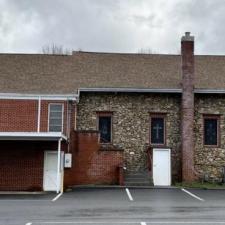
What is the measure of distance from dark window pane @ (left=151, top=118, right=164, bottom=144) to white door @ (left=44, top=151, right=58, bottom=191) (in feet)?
20.6

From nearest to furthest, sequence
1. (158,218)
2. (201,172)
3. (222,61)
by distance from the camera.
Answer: (158,218), (201,172), (222,61)

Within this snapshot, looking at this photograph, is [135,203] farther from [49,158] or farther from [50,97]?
[50,97]

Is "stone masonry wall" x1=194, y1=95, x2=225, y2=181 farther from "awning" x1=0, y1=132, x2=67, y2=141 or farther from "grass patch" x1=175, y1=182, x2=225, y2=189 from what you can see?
"awning" x1=0, y1=132, x2=67, y2=141

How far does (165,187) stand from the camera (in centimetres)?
2869

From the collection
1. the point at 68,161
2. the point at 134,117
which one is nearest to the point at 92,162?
the point at 68,161

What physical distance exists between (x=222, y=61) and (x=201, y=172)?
9.01 metres

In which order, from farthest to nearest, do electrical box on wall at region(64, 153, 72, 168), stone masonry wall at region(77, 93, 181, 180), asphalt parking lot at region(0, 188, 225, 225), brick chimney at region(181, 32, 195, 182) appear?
1. stone masonry wall at region(77, 93, 181, 180)
2. brick chimney at region(181, 32, 195, 182)
3. electrical box on wall at region(64, 153, 72, 168)
4. asphalt parking lot at region(0, 188, 225, 225)

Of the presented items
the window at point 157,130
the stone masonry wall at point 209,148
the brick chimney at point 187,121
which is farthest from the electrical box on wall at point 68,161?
the stone masonry wall at point 209,148

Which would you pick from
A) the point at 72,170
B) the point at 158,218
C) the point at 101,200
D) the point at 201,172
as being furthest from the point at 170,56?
the point at 158,218

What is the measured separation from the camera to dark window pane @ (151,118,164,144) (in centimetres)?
3161

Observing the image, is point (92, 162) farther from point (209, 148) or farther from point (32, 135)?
point (209, 148)

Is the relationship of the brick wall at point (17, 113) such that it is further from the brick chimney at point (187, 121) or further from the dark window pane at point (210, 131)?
the dark window pane at point (210, 131)

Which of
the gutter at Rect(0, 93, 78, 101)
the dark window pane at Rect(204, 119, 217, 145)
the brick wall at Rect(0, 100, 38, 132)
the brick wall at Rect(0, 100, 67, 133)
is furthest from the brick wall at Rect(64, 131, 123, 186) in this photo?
the dark window pane at Rect(204, 119, 217, 145)

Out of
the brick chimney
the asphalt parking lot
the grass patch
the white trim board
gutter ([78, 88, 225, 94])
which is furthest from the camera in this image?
gutter ([78, 88, 225, 94])
